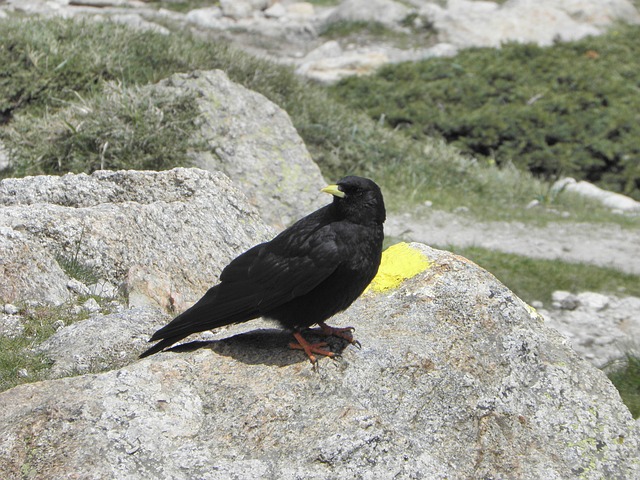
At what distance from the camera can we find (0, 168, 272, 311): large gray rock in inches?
218

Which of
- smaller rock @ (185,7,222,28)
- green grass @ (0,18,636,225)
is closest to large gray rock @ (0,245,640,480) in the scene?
green grass @ (0,18,636,225)

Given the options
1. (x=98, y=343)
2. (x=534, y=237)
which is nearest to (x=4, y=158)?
(x=98, y=343)

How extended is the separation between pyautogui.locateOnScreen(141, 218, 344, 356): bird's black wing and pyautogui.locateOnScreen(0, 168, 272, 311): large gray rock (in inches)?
50.1

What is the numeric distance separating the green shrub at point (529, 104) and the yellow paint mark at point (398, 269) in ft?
37.8

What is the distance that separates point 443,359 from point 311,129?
31.5 feet

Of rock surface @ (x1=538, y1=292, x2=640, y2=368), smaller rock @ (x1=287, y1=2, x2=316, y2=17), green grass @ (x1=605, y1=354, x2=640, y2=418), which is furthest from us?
smaller rock @ (x1=287, y1=2, x2=316, y2=17)

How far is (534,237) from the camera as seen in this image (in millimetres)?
12156

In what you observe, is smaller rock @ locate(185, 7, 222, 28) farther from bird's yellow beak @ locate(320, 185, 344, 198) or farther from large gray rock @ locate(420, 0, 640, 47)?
Answer: bird's yellow beak @ locate(320, 185, 344, 198)

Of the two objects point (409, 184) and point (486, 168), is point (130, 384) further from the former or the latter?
point (486, 168)

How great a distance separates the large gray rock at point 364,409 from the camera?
351cm

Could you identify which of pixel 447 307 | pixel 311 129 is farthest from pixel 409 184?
pixel 447 307

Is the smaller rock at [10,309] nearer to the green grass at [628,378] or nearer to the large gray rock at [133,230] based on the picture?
the large gray rock at [133,230]

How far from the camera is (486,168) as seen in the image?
1555 centimetres

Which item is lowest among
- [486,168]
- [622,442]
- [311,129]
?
[486,168]
